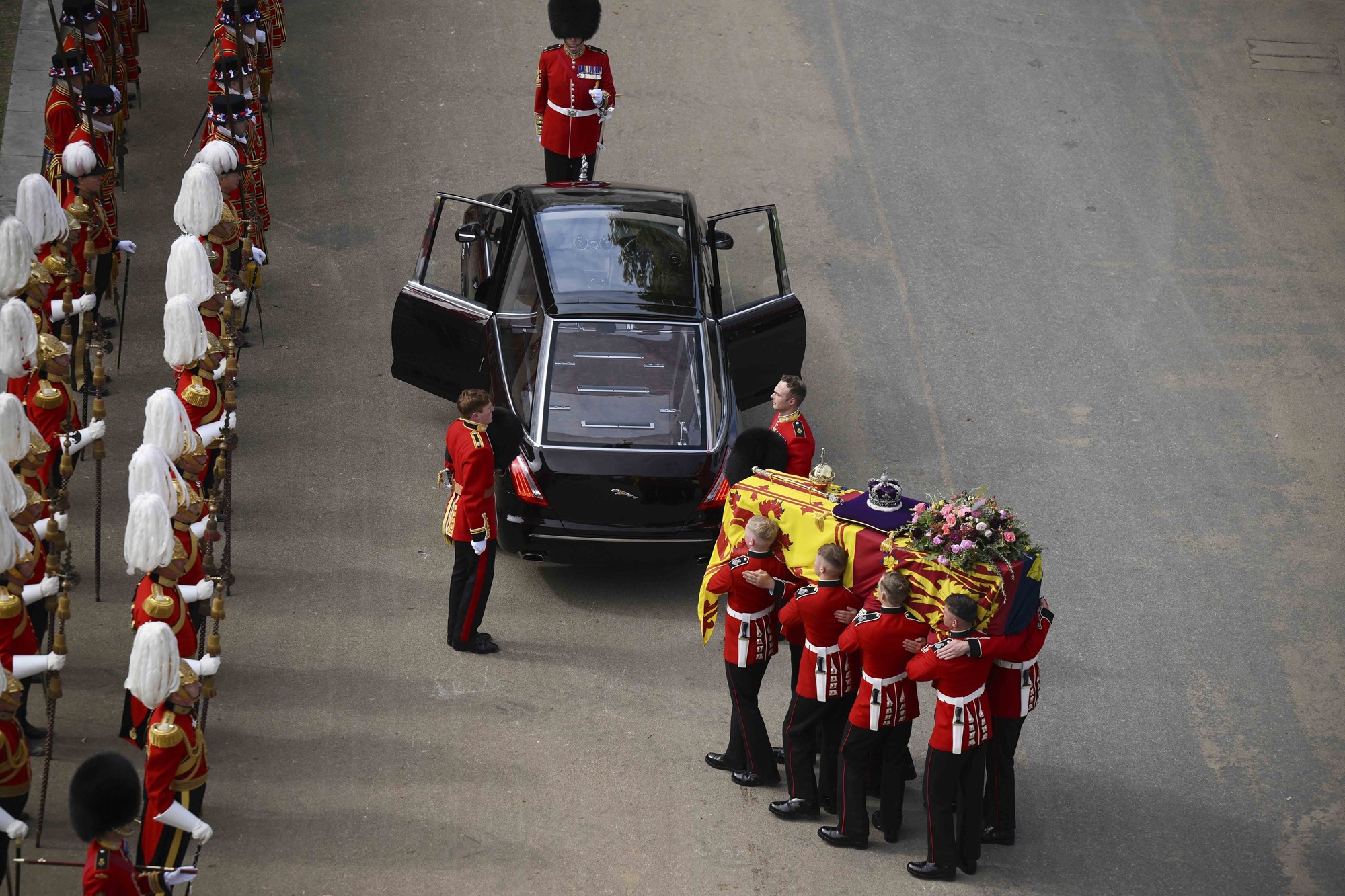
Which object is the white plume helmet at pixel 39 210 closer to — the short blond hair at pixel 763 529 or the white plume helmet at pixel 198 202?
the white plume helmet at pixel 198 202

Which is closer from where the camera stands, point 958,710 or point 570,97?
point 958,710

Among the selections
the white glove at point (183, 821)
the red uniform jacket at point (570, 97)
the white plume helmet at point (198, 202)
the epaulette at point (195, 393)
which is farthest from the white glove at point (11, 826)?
the red uniform jacket at point (570, 97)

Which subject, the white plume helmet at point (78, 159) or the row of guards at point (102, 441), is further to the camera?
the white plume helmet at point (78, 159)

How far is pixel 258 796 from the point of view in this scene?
7254 millimetres

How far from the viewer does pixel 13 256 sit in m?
8.19

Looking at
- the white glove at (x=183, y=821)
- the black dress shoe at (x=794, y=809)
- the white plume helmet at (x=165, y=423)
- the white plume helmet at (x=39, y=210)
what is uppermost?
the white plume helmet at (x=39, y=210)

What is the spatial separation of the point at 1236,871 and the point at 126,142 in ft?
36.6

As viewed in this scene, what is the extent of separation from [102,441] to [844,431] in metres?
5.13

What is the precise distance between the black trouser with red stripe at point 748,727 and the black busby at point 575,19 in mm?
6797

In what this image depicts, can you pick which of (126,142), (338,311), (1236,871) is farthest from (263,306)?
(1236,871)

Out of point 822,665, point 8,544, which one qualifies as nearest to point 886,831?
point 822,665

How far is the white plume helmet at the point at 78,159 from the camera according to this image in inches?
385

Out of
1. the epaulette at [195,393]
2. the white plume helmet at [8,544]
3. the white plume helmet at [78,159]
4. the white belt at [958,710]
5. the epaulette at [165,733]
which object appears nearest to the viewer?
the epaulette at [165,733]

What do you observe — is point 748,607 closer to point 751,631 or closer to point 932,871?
point 751,631
